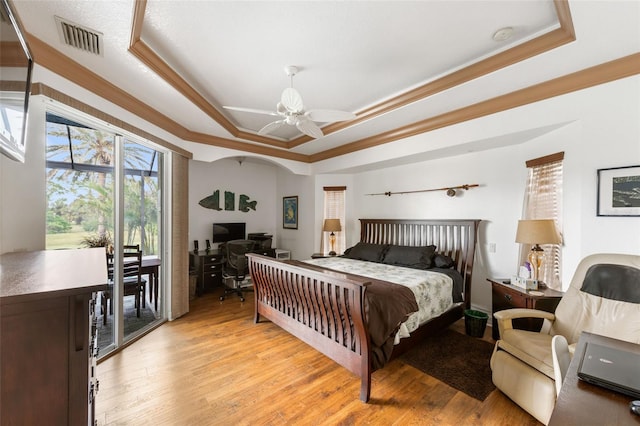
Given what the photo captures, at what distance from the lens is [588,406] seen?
894 millimetres

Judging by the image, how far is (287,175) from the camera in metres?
6.14

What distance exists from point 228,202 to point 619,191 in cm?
567

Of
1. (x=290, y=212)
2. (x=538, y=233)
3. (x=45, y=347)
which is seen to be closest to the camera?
(x=45, y=347)

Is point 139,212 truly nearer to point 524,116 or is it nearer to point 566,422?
point 566,422

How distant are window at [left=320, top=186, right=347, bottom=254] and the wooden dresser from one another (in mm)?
4521

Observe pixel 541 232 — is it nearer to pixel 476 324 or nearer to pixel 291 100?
pixel 476 324

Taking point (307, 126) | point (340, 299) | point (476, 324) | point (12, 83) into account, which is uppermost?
point (307, 126)

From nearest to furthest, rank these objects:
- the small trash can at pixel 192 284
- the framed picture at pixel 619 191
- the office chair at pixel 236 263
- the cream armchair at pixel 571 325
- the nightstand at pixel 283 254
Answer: the cream armchair at pixel 571 325 < the framed picture at pixel 619 191 < the office chair at pixel 236 263 < the small trash can at pixel 192 284 < the nightstand at pixel 283 254

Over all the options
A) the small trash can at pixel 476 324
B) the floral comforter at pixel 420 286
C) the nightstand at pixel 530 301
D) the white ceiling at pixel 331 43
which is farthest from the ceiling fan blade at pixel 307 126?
the small trash can at pixel 476 324

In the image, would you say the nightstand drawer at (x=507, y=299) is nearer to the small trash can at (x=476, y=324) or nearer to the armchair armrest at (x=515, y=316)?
the small trash can at (x=476, y=324)

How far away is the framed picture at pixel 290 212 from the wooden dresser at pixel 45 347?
4.91 metres

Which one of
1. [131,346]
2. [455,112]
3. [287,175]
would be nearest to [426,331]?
[455,112]

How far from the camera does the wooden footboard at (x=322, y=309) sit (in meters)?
2.08

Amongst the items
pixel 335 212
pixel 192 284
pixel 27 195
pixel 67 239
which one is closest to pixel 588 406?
pixel 27 195
